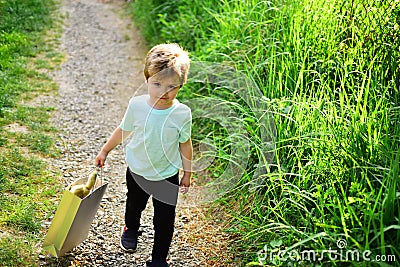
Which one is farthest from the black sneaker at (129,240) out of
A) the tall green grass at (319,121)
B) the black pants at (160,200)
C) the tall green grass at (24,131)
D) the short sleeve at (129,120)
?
the short sleeve at (129,120)

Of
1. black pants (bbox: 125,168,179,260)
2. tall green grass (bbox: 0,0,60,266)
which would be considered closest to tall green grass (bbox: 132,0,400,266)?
black pants (bbox: 125,168,179,260)

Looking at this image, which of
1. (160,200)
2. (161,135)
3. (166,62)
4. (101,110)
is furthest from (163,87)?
(101,110)

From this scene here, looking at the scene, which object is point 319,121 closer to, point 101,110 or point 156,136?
point 156,136

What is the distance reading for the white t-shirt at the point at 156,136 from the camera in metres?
2.74

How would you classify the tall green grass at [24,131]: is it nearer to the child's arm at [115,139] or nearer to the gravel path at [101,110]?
the gravel path at [101,110]

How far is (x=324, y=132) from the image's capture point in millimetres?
2934

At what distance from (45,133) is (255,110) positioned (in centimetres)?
180

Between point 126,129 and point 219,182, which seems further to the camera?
point 219,182

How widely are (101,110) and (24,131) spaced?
88cm

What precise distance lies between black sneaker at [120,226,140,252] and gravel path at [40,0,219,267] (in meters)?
0.04

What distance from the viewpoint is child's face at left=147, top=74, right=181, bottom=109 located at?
2.69 meters

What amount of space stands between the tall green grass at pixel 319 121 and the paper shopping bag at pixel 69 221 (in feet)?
2.82

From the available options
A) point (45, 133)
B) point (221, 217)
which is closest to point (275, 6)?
point (221, 217)

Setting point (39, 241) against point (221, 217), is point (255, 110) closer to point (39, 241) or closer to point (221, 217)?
point (221, 217)
